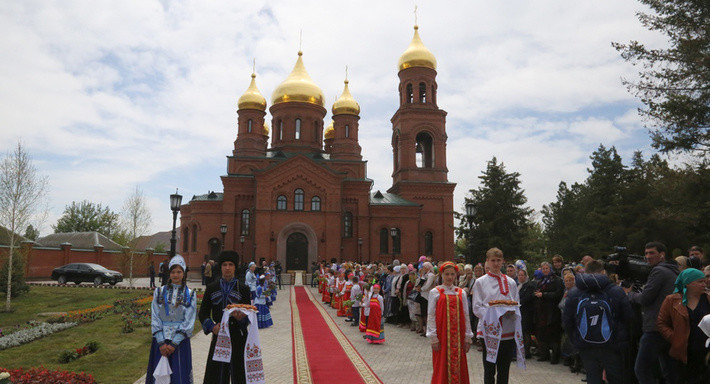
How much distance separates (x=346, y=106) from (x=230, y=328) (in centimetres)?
3940

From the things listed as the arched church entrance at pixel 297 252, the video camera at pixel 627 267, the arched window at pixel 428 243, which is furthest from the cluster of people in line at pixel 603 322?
the arched window at pixel 428 243

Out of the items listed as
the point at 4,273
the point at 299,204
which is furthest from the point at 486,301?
the point at 299,204

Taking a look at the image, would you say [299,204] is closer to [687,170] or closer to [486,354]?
[687,170]

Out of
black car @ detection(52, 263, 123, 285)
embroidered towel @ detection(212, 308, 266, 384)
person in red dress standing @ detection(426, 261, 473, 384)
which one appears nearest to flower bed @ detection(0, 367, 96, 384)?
embroidered towel @ detection(212, 308, 266, 384)

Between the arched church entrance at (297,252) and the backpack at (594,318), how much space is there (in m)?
31.6

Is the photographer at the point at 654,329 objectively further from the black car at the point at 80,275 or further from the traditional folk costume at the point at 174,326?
the black car at the point at 80,275

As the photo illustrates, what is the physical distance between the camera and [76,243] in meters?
51.6

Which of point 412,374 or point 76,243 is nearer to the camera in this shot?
point 412,374

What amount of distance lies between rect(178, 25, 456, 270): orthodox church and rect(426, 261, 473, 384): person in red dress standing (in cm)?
2943

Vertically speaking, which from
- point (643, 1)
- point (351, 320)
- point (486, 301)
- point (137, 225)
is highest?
point (643, 1)

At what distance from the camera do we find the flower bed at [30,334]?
11523 mm

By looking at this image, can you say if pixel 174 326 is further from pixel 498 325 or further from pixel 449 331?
pixel 498 325

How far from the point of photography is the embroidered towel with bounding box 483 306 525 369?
6.12 m

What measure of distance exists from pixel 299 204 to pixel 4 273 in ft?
62.4
